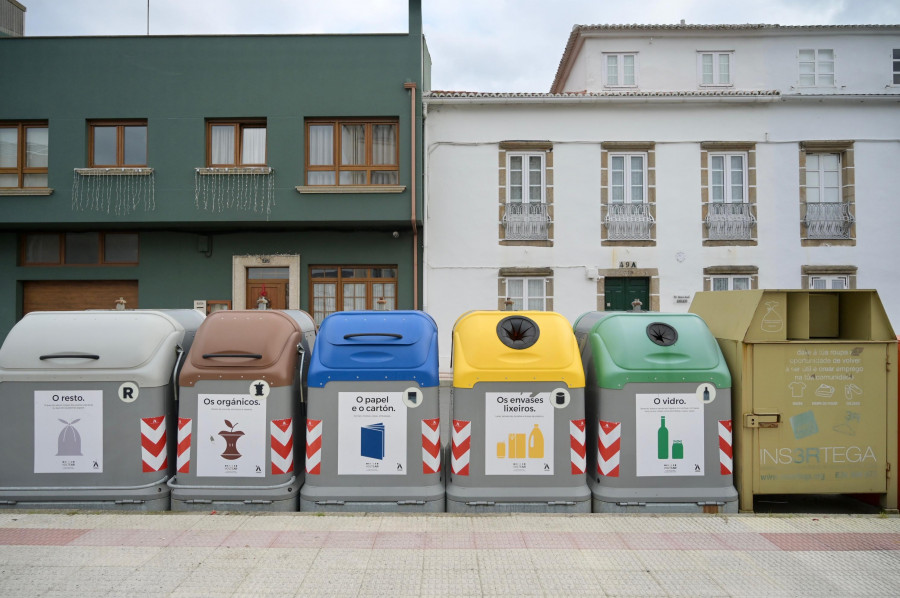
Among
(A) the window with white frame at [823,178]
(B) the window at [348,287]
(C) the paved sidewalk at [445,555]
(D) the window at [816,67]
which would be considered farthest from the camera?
(D) the window at [816,67]

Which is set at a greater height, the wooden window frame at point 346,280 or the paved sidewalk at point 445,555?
the wooden window frame at point 346,280

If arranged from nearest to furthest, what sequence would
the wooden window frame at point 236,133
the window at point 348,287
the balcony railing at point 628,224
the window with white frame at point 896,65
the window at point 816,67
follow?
the wooden window frame at point 236,133, the window at point 348,287, the balcony railing at point 628,224, the window at point 816,67, the window with white frame at point 896,65

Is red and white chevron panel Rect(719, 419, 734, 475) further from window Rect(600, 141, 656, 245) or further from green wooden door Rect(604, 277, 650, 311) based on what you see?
window Rect(600, 141, 656, 245)

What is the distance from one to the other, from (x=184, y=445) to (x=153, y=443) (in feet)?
0.87

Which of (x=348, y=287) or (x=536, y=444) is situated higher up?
(x=348, y=287)

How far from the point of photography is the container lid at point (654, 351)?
15.5 feet

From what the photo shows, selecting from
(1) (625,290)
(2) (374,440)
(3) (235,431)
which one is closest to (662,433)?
(2) (374,440)

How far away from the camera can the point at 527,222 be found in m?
14.1

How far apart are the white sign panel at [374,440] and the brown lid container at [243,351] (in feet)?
2.28

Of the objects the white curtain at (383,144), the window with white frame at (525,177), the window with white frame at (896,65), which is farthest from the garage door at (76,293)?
the window with white frame at (896,65)

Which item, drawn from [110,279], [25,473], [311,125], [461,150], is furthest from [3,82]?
[25,473]

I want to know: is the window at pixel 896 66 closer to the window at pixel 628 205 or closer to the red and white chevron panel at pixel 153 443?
the window at pixel 628 205

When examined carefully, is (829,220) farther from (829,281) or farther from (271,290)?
(271,290)

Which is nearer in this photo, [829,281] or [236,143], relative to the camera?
[236,143]
